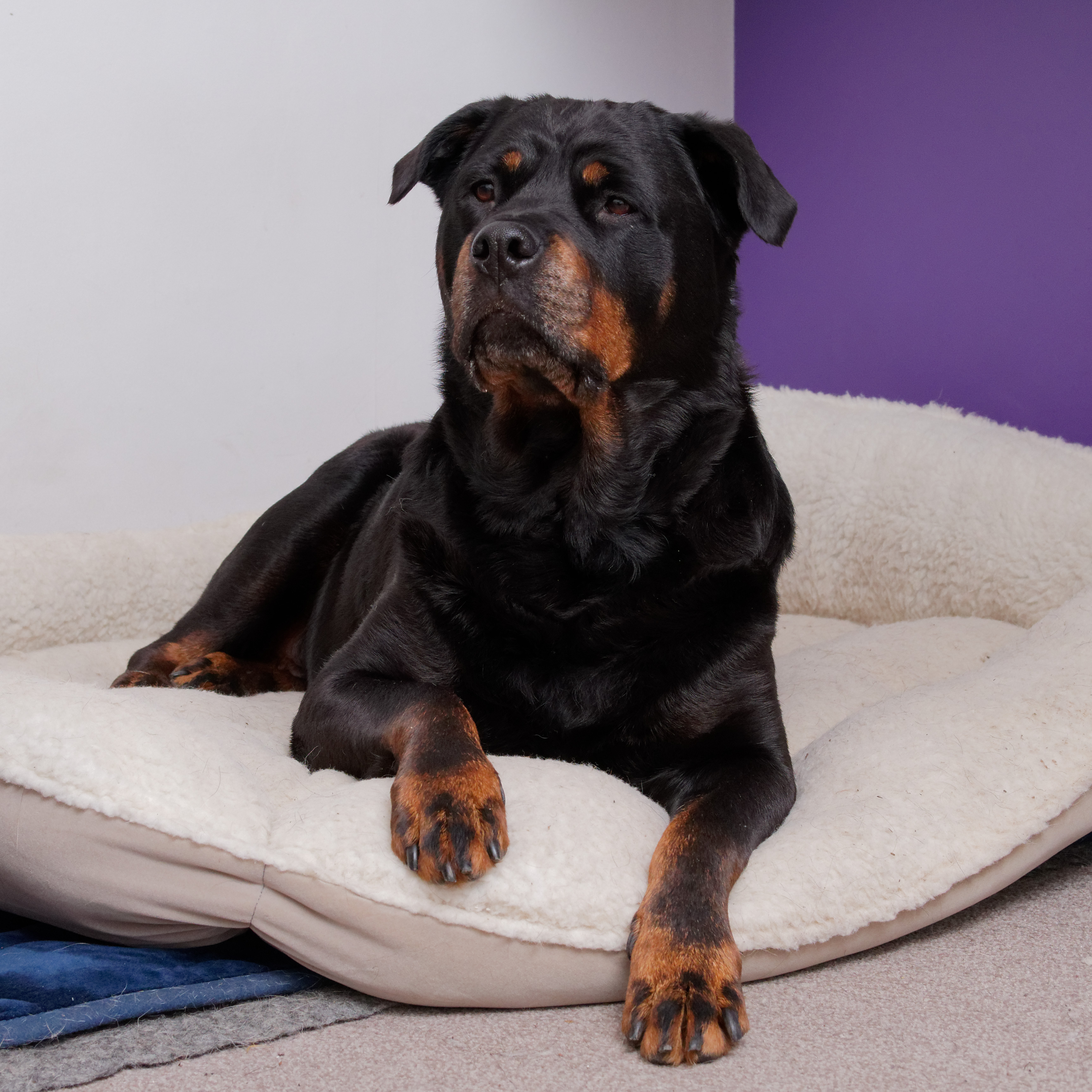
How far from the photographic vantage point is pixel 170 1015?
4.78 feet

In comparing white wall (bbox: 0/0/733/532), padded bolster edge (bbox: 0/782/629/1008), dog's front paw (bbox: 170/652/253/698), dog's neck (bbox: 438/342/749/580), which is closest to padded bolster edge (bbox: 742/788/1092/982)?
padded bolster edge (bbox: 0/782/629/1008)

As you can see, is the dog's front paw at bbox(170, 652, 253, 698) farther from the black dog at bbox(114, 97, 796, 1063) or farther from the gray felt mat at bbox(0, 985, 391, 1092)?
the gray felt mat at bbox(0, 985, 391, 1092)

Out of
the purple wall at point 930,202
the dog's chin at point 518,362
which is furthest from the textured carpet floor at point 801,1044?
the purple wall at point 930,202

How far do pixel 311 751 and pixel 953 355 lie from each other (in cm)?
241

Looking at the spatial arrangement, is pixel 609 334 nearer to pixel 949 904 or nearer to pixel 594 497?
pixel 594 497

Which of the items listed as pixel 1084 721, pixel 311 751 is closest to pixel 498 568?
pixel 311 751

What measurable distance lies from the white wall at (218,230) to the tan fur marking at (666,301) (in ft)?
5.78

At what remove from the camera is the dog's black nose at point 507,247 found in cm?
172

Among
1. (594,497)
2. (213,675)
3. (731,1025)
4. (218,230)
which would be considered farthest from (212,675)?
(731,1025)

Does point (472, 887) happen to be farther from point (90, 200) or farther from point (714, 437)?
point (90, 200)

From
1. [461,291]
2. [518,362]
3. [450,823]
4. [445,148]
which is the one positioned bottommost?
[450,823]

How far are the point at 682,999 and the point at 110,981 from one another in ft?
2.32

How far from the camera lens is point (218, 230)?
3533 mm

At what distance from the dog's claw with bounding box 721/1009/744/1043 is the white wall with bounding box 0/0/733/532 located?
2547mm
